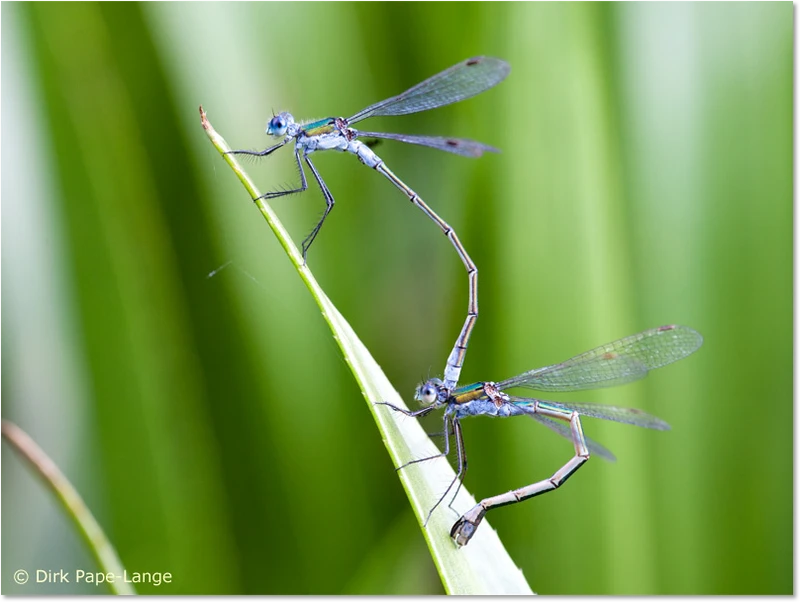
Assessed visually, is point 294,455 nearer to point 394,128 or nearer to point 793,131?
point 394,128

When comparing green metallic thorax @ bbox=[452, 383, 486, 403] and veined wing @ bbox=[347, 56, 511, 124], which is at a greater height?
veined wing @ bbox=[347, 56, 511, 124]

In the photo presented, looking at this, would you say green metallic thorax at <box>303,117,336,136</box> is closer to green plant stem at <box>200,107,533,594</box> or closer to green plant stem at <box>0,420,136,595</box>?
green plant stem at <box>200,107,533,594</box>

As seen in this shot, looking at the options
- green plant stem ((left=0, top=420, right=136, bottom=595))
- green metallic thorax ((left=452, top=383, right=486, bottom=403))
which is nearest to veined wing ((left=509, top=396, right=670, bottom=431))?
green metallic thorax ((left=452, top=383, right=486, bottom=403))

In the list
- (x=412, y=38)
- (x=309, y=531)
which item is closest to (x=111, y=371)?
(x=309, y=531)

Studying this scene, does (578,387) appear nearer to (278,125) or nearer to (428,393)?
(428,393)

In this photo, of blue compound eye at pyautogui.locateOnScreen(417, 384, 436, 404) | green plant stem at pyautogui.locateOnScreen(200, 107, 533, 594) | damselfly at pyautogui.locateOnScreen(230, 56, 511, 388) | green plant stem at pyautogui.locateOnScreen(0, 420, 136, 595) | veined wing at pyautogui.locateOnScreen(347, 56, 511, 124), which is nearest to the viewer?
green plant stem at pyautogui.locateOnScreen(200, 107, 533, 594)
